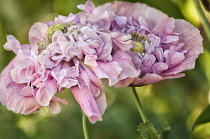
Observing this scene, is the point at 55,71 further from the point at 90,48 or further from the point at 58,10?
the point at 58,10

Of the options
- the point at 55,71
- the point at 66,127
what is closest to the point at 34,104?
the point at 55,71

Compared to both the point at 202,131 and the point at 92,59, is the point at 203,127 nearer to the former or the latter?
the point at 202,131

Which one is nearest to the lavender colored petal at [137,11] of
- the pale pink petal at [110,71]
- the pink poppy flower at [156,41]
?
the pink poppy flower at [156,41]

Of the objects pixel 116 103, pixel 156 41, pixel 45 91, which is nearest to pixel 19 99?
pixel 45 91

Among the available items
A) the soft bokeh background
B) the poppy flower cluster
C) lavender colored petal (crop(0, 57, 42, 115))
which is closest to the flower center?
the poppy flower cluster

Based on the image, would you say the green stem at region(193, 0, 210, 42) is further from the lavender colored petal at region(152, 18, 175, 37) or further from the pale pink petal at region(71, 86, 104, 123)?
the pale pink petal at region(71, 86, 104, 123)

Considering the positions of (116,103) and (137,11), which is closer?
(137,11)

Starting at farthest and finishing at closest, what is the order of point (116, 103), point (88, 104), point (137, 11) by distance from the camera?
point (116, 103) → point (137, 11) → point (88, 104)
